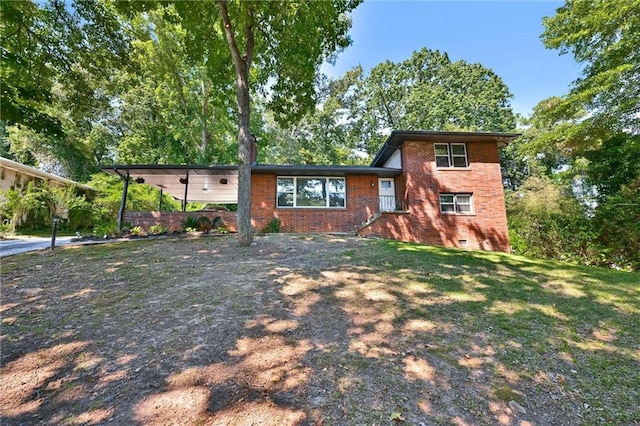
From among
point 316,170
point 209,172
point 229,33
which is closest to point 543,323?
point 316,170

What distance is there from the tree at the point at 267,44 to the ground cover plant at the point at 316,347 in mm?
4253

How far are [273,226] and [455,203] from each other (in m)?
8.33

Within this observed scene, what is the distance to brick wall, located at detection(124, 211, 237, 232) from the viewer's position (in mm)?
12727

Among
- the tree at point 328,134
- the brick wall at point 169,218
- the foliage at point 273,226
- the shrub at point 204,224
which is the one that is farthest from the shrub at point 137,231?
the tree at point 328,134

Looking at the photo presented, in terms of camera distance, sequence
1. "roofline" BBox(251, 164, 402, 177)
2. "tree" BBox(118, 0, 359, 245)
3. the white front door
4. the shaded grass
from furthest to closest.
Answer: the white front door < "roofline" BBox(251, 164, 402, 177) < "tree" BBox(118, 0, 359, 245) < the shaded grass

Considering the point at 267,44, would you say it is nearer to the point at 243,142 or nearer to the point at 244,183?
A: the point at 243,142

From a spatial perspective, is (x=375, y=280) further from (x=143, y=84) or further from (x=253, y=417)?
(x=143, y=84)

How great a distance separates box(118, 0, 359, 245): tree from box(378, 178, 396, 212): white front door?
5.26 meters

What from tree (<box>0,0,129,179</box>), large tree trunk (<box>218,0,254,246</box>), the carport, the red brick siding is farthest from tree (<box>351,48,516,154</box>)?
tree (<box>0,0,129,179</box>)

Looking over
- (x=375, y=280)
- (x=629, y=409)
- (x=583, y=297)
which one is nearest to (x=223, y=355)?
(x=375, y=280)

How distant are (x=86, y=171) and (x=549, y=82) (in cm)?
3556

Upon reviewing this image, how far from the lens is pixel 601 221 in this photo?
Result: 37.1 feet

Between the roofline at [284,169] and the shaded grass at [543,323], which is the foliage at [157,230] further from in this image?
the shaded grass at [543,323]

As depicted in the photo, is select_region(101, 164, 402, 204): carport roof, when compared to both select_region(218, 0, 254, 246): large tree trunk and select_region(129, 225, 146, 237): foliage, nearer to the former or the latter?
select_region(129, 225, 146, 237): foliage
